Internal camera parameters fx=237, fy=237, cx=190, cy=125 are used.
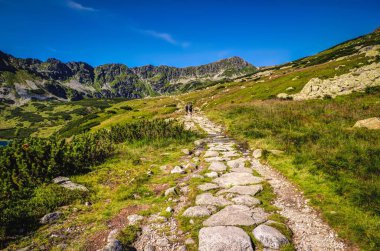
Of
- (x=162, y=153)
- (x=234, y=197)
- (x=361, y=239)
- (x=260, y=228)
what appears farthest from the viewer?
(x=162, y=153)

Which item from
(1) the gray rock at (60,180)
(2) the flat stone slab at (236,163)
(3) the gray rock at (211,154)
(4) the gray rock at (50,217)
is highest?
(1) the gray rock at (60,180)

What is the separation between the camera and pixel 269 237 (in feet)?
17.0

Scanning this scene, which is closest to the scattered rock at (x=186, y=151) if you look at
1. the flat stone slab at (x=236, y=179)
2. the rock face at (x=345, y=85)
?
the flat stone slab at (x=236, y=179)

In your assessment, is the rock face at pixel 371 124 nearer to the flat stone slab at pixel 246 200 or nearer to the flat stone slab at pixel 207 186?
the flat stone slab at pixel 246 200

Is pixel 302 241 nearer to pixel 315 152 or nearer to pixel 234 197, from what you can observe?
pixel 234 197

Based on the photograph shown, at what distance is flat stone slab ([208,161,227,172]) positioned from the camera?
10419 mm

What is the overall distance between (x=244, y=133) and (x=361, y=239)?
12056 mm

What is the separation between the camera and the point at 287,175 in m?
9.01

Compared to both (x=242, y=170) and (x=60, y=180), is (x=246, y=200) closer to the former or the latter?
(x=242, y=170)

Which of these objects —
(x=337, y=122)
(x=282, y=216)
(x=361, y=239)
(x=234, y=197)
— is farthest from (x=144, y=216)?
(x=337, y=122)

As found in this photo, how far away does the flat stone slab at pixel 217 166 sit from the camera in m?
10.4

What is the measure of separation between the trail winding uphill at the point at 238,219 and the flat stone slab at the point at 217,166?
239 millimetres

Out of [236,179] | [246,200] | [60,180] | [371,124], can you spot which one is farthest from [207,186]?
[371,124]

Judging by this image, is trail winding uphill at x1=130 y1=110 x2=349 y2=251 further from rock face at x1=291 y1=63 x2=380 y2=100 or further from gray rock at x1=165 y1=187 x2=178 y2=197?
rock face at x1=291 y1=63 x2=380 y2=100
